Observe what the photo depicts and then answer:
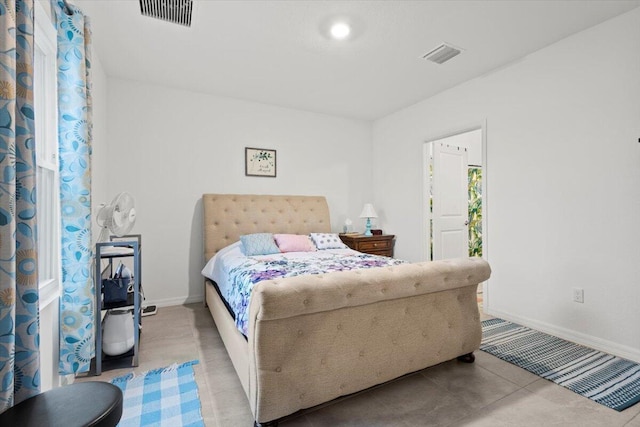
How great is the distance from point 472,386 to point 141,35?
3.62 meters

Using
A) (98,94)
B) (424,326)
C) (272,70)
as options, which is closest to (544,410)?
(424,326)

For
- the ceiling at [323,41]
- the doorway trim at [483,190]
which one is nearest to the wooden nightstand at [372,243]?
the doorway trim at [483,190]

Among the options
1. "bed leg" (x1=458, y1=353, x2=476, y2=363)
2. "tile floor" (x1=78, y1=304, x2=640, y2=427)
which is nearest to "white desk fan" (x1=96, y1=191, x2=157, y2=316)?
"tile floor" (x1=78, y1=304, x2=640, y2=427)

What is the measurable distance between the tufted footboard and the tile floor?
0.40 feet

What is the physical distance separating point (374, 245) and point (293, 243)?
4.20 ft

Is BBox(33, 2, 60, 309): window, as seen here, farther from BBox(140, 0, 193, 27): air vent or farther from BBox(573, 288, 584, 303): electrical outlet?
BBox(573, 288, 584, 303): electrical outlet

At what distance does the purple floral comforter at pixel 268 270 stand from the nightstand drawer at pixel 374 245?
47.5 inches

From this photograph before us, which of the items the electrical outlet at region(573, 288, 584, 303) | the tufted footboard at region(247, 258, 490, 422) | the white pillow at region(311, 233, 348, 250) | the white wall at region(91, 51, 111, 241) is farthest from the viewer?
the white pillow at region(311, 233, 348, 250)

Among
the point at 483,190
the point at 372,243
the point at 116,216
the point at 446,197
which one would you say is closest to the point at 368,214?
the point at 372,243

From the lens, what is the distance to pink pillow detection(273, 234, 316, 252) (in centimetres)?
358

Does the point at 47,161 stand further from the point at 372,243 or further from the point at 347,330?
the point at 372,243

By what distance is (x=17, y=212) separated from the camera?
108cm

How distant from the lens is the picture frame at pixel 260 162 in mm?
4070

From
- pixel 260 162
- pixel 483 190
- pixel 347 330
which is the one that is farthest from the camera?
pixel 260 162
